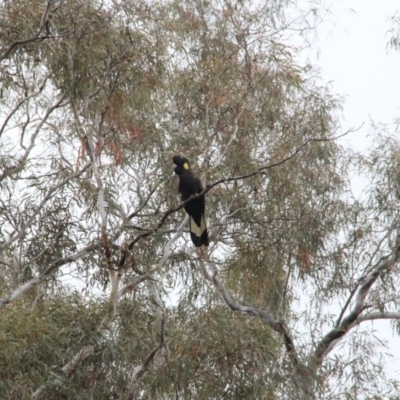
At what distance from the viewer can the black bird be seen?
636 centimetres

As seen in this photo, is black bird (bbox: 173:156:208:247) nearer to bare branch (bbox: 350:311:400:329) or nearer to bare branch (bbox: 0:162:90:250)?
bare branch (bbox: 0:162:90:250)

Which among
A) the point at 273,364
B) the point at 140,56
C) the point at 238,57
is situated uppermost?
the point at 238,57

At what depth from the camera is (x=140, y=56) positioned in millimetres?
7113

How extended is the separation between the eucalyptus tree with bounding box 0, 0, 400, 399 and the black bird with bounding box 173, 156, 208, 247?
0.37 ft

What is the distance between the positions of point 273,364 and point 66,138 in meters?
2.98

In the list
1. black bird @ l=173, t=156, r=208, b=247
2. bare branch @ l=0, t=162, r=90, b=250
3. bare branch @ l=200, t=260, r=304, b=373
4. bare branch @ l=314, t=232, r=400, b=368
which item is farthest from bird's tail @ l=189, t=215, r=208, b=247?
bare branch @ l=314, t=232, r=400, b=368

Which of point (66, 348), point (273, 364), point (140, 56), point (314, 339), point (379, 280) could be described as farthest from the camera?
point (379, 280)

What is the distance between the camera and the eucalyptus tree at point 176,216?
6.06 meters

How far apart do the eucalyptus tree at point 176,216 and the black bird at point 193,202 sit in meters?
0.11

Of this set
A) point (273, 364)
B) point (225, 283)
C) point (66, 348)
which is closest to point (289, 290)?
point (225, 283)

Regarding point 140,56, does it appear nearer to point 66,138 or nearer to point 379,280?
point 66,138

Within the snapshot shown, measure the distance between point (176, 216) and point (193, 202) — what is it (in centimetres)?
146

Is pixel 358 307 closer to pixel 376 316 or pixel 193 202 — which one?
pixel 376 316

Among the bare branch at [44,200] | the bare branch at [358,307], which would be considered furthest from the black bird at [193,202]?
the bare branch at [358,307]
